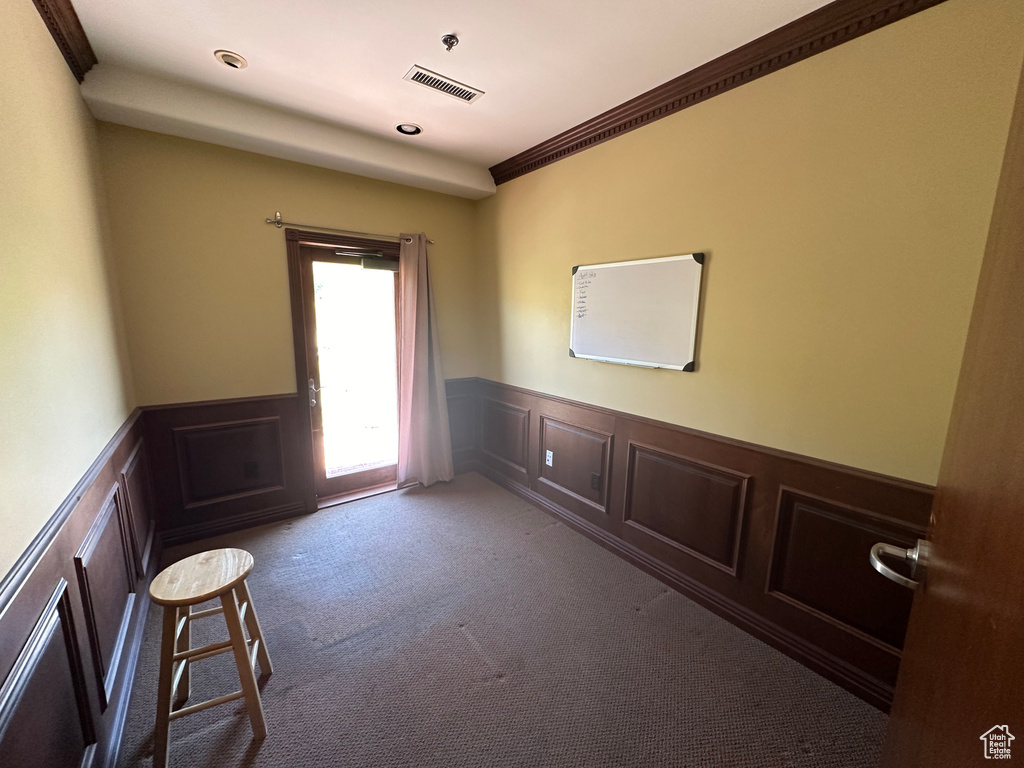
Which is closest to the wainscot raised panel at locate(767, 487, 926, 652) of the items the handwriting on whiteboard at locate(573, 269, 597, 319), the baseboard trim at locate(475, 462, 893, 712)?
the baseboard trim at locate(475, 462, 893, 712)

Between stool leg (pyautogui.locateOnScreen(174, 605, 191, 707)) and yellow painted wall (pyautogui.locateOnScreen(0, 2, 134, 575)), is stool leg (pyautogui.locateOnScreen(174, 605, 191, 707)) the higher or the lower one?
the lower one

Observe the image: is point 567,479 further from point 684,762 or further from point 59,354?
point 59,354

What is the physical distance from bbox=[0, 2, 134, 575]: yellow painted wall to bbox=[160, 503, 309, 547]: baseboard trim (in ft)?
3.54

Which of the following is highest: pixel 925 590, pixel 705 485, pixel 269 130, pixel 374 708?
pixel 269 130

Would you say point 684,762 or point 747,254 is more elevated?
point 747,254

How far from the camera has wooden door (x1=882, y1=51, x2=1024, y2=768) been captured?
0.41 m

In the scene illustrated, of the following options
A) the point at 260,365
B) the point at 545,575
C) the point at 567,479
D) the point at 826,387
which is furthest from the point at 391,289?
the point at 826,387

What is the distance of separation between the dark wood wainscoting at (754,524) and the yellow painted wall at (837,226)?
0.40 ft

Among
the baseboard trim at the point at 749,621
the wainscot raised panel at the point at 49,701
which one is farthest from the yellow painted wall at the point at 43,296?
the baseboard trim at the point at 749,621

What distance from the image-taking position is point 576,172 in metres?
2.66

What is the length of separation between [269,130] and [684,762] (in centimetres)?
354

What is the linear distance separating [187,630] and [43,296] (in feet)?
4.20

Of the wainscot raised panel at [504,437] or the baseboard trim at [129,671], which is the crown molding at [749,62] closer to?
the wainscot raised panel at [504,437]

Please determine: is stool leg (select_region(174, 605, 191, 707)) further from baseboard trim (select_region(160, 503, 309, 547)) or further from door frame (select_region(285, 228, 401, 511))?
door frame (select_region(285, 228, 401, 511))
